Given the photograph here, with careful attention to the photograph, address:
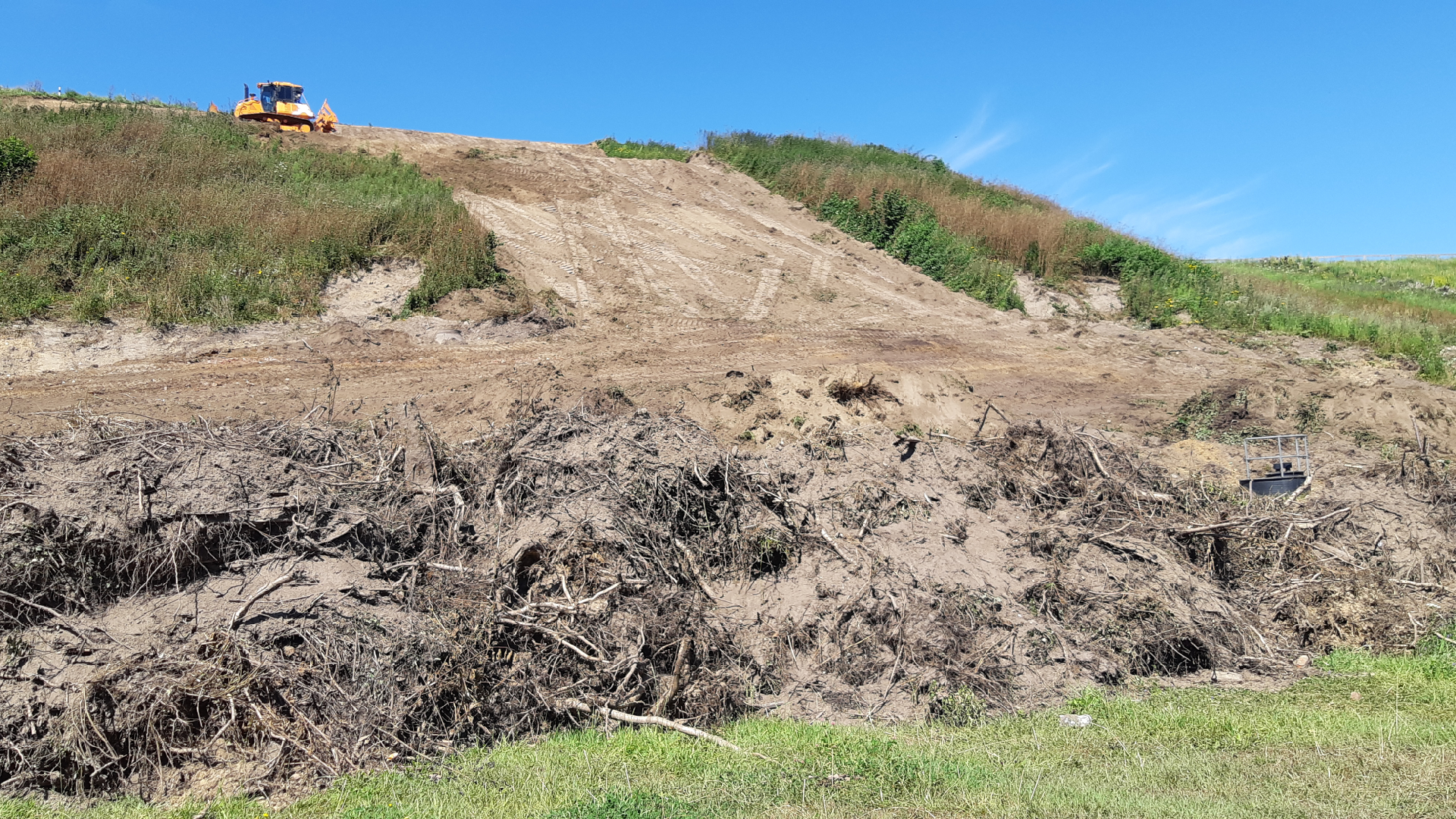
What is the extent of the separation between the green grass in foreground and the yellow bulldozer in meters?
25.8

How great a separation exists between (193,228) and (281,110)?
46.3ft

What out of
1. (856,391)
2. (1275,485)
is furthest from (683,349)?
(1275,485)

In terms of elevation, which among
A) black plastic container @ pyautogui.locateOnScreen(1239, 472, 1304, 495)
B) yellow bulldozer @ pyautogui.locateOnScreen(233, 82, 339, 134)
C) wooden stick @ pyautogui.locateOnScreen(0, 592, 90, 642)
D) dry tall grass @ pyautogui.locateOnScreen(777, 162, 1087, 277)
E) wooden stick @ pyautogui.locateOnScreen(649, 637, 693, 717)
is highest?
yellow bulldozer @ pyautogui.locateOnScreen(233, 82, 339, 134)

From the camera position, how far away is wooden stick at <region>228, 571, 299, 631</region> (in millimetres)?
5523

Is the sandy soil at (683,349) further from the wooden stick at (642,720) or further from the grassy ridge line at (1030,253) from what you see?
the wooden stick at (642,720)

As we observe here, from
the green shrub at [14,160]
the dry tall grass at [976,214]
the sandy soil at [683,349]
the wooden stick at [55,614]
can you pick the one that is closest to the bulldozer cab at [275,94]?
the sandy soil at [683,349]

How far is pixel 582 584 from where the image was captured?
6.62m

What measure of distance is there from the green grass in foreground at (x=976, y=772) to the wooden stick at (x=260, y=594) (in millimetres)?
1031

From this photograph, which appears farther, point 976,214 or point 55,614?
point 976,214

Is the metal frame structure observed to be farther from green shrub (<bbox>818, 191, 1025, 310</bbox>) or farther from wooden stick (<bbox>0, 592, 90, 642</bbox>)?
wooden stick (<bbox>0, 592, 90, 642</bbox>)

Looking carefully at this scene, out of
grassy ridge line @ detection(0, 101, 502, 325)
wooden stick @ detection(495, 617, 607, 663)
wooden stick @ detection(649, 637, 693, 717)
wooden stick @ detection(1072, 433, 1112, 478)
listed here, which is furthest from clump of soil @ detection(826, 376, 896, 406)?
grassy ridge line @ detection(0, 101, 502, 325)

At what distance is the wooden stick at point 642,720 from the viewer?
5.68 metres

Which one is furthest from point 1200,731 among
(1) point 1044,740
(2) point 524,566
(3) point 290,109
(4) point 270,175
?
(3) point 290,109

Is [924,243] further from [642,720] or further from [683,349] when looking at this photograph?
[642,720]
